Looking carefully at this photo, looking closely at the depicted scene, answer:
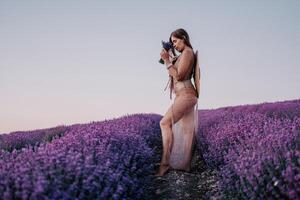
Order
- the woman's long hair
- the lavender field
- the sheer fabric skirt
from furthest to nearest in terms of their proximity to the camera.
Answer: the sheer fabric skirt
the woman's long hair
the lavender field

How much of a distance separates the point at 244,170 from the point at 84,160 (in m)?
1.51

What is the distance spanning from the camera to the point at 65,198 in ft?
10.0

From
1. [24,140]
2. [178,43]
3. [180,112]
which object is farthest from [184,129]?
[24,140]

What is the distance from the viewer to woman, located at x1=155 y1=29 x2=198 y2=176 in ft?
19.1

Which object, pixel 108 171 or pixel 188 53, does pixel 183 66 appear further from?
pixel 108 171

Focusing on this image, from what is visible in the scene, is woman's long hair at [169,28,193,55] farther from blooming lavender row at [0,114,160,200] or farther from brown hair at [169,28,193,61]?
blooming lavender row at [0,114,160,200]

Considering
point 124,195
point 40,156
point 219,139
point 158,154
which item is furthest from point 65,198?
point 158,154

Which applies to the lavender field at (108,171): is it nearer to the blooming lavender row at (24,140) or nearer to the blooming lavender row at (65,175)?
the blooming lavender row at (65,175)

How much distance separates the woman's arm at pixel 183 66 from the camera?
18.9 feet

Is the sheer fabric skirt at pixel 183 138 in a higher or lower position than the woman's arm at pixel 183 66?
lower

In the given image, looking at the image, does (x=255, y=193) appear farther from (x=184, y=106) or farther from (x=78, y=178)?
(x=184, y=106)

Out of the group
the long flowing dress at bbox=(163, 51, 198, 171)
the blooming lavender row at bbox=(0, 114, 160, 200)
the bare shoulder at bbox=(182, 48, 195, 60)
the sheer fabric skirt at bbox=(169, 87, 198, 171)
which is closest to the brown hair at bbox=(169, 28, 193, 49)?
the bare shoulder at bbox=(182, 48, 195, 60)

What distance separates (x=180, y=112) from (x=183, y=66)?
642 mm

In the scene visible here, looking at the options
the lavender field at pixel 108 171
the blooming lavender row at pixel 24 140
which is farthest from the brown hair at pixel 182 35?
the blooming lavender row at pixel 24 140
